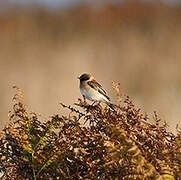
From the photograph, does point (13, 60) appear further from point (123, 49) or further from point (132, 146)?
point (132, 146)

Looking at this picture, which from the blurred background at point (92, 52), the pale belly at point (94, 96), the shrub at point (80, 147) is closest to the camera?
the shrub at point (80, 147)

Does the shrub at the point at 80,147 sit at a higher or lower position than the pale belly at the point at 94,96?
lower

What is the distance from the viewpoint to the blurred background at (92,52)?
9.52m

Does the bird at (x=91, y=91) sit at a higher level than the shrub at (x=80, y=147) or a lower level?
higher

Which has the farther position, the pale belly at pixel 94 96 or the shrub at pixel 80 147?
the pale belly at pixel 94 96

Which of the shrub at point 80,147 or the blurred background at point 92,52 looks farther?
the blurred background at point 92,52

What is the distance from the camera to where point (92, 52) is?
467 inches

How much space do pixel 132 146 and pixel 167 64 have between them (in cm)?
1112

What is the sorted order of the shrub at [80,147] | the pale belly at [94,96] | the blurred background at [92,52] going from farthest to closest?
the blurred background at [92,52], the pale belly at [94,96], the shrub at [80,147]

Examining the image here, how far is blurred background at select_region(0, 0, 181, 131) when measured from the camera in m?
9.52

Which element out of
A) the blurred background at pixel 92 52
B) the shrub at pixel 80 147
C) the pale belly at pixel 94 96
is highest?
the blurred background at pixel 92 52

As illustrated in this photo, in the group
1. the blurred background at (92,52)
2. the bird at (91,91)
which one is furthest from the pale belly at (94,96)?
the blurred background at (92,52)

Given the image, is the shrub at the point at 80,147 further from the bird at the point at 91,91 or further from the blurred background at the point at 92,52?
the blurred background at the point at 92,52

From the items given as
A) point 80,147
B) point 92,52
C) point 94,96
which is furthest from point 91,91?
point 92,52
